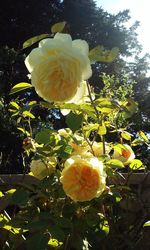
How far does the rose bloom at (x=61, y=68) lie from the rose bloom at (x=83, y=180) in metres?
0.16

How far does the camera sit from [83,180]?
90cm

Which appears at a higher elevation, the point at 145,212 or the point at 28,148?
the point at 28,148

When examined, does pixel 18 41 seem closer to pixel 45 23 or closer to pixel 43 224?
pixel 45 23

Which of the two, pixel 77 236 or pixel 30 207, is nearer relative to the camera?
pixel 77 236

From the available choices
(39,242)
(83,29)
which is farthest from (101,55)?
(83,29)

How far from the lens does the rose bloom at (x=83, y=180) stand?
0.90 m

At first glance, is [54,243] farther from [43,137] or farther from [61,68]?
[61,68]

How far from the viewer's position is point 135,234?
1176 millimetres

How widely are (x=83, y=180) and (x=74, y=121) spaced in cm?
13

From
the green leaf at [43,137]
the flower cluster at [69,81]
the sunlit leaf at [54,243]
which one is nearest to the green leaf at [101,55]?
the flower cluster at [69,81]

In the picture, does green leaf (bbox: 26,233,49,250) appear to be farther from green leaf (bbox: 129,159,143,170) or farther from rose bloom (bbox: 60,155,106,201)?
green leaf (bbox: 129,159,143,170)

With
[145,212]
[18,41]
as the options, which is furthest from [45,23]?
[145,212]

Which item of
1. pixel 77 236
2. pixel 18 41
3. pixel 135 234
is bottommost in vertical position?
pixel 18 41

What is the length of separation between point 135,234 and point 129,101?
44 centimetres
